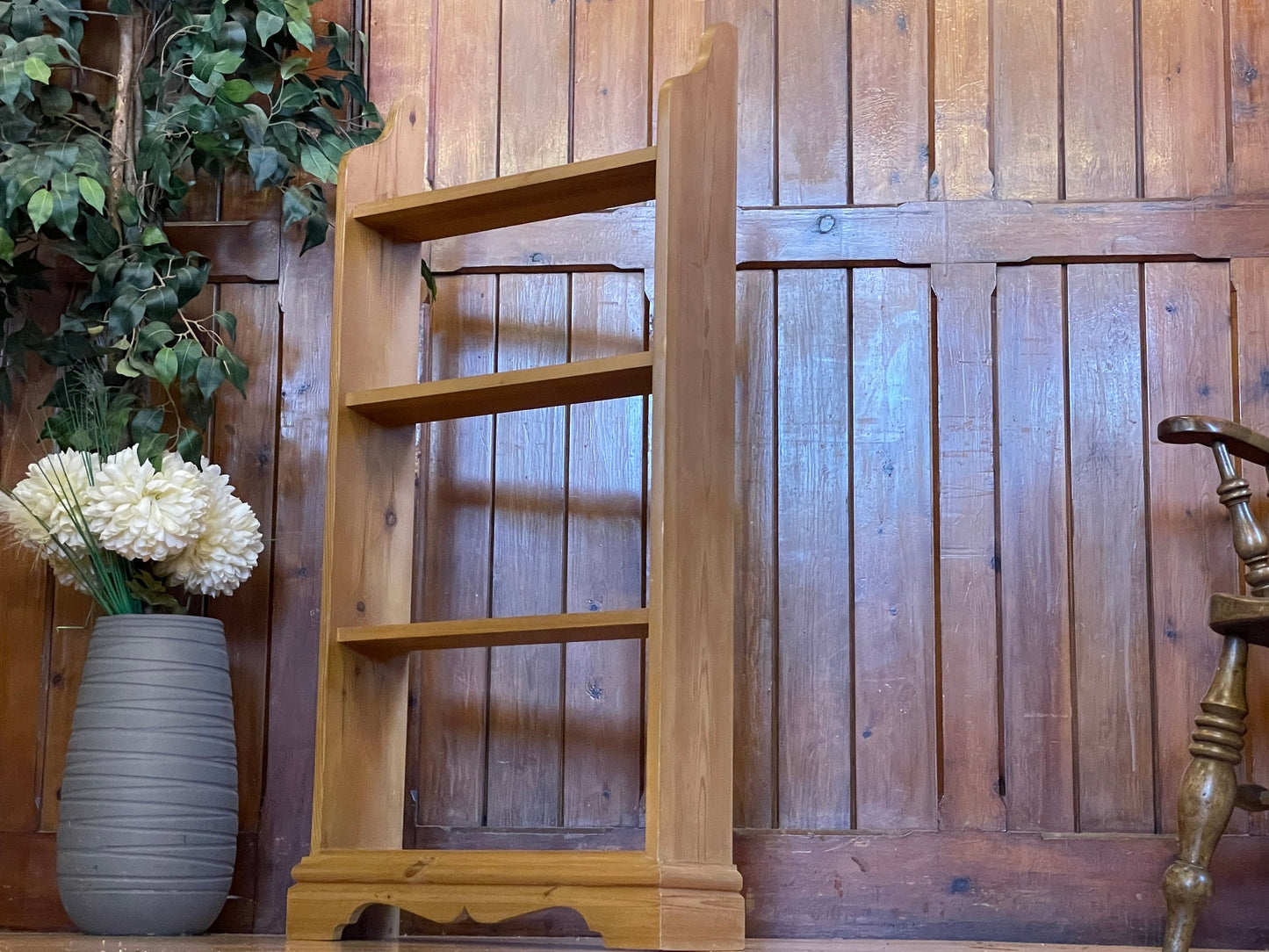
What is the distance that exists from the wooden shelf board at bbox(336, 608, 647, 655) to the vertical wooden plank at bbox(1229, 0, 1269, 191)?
4.18 feet

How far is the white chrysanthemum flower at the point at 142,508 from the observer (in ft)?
6.54

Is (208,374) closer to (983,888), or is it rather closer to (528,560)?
(528,560)

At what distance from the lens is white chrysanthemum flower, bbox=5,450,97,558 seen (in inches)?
80.4

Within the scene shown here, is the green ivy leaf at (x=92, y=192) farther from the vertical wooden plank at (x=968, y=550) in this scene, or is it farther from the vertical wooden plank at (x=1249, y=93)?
the vertical wooden plank at (x=1249, y=93)

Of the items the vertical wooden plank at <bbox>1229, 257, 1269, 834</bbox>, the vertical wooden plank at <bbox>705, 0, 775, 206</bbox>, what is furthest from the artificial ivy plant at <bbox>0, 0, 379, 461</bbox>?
the vertical wooden plank at <bbox>1229, 257, 1269, 834</bbox>

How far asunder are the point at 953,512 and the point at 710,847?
76 cm

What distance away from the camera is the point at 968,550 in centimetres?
227

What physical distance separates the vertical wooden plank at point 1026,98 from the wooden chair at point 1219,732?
62 centimetres

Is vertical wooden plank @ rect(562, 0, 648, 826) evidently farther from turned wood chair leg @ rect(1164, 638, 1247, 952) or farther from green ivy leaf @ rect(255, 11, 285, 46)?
turned wood chair leg @ rect(1164, 638, 1247, 952)

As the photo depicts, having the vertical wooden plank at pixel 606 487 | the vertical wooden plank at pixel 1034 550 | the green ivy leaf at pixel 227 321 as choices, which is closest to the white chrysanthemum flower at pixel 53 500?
the green ivy leaf at pixel 227 321

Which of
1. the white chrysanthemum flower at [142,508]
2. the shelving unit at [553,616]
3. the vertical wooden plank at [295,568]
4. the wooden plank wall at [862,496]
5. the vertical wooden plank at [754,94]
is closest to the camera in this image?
the shelving unit at [553,616]

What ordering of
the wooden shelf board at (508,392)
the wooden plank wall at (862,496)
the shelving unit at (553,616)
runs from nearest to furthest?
the shelving unit at (553,616)
the wooden shelf board at (508,392)
the wooden plank wall at (862,496)

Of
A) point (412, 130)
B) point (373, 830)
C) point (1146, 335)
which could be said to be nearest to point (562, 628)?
point (373, 830)

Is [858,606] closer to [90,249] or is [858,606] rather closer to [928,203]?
[928,203]
